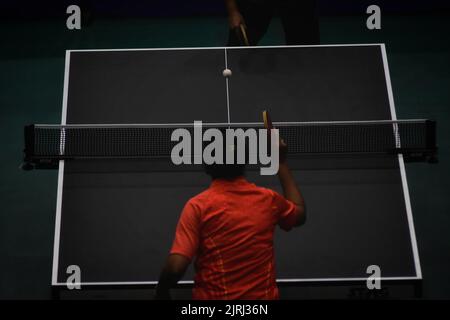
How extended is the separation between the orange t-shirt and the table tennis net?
1.15m

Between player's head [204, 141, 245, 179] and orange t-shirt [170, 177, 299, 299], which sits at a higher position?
player's head [204, 141, 245, 179]

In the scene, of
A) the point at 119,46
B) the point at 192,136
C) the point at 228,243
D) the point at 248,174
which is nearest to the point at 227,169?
the point at 228,243

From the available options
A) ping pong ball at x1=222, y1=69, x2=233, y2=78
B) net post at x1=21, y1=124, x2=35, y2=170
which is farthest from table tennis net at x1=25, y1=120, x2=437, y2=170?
ping pong ball at x1=222, y1=69, x2=233, y2=78

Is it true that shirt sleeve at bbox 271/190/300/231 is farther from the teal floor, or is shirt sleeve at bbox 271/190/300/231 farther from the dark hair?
the teal floor

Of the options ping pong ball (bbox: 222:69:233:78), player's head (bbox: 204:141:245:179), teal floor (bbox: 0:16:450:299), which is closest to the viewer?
player's head (bbox: 204:141:245:179)

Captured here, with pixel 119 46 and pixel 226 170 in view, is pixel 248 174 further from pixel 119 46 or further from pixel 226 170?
pixel 119 46

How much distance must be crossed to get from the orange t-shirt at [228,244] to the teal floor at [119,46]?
268cm

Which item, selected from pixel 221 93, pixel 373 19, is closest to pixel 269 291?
pixel 221 93

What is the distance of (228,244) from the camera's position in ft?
9.39

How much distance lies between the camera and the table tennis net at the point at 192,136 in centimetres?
398

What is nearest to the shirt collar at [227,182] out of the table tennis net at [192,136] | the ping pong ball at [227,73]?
the table tennis net at [192,136]

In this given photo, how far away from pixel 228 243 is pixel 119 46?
490 centimetres

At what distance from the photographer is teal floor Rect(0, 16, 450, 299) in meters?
5.39

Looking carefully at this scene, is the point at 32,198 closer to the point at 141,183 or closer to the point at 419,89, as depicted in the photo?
the point at 141,183
